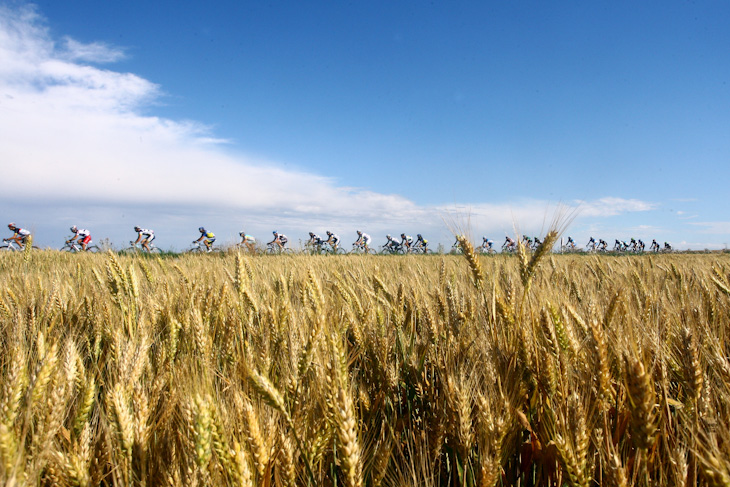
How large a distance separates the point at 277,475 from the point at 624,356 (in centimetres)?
101

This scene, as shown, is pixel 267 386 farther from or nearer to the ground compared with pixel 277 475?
farther from the ground

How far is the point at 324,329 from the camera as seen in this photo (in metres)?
1.40

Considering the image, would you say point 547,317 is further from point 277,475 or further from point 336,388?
point 277,475

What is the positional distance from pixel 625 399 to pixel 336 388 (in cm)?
103

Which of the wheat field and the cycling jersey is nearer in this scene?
the wheat field

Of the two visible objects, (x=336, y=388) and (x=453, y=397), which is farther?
(x=453, y=397)

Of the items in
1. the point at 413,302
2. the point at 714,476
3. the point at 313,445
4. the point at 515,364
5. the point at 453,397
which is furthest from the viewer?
the point at 413,302

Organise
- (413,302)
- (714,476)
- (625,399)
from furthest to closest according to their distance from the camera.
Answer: (413,302)
(625,399)
(714,476)

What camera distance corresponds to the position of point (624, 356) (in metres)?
1.12

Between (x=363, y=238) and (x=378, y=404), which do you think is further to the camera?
(x=363, y=238)

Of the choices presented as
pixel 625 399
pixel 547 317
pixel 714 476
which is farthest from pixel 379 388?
pixel 714 476

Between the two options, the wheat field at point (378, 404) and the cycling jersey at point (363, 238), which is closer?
the wheat field at point (378, 404)

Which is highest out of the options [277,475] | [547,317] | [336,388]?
[547,317]

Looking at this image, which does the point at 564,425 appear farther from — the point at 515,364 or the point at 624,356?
the point at 515,364
